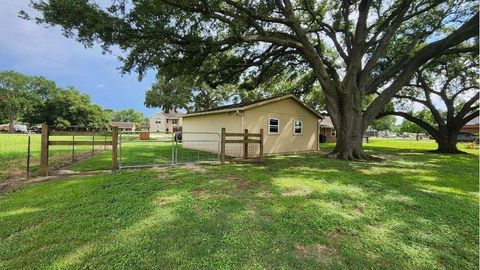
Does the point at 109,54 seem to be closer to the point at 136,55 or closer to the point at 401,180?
the point at 136,55

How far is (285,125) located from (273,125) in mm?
972

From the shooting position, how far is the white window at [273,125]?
548 inches

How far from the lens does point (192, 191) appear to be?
5387mm

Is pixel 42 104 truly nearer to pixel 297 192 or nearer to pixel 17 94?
pixel 17 94

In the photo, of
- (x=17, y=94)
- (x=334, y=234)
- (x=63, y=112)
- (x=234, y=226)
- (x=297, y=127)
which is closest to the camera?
(x=334, y=234)

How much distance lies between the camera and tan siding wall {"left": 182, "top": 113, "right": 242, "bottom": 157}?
1341cm

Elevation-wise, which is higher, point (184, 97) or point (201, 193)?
Answer: point (184, 97)

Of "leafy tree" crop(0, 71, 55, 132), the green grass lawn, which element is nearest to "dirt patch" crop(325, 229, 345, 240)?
the green grass lawn

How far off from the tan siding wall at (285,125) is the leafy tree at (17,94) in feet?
195

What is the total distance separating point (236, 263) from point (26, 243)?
253 cm

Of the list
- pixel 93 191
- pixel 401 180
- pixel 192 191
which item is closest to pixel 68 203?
pixel 93 191

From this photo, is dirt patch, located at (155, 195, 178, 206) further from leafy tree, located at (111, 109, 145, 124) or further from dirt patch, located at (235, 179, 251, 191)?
leafy tree, located at (111, 109, 145, 124)

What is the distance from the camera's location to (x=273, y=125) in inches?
557

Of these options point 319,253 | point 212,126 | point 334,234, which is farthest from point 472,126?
point 319,253
